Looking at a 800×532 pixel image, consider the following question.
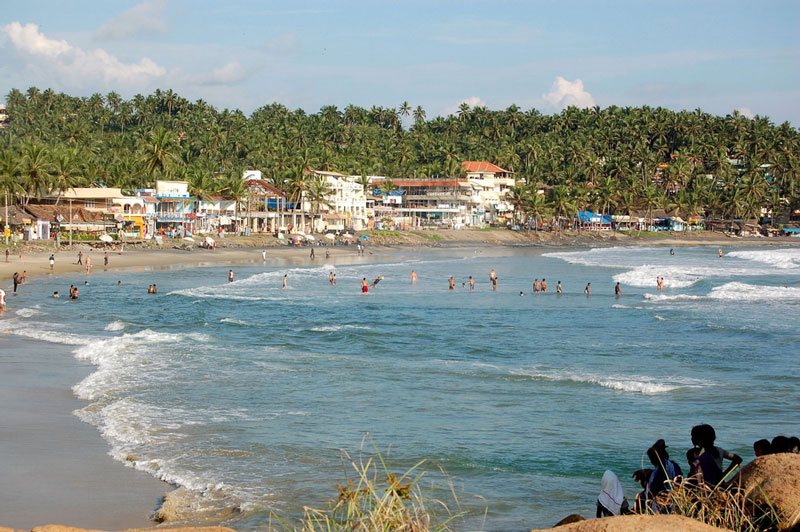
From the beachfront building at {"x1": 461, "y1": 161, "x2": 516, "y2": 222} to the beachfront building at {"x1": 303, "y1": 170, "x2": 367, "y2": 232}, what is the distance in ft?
72.9

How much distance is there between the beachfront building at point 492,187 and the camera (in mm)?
122062

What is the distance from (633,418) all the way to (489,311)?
63.9 feet

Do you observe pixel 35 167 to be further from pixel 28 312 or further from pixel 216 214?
pixel 28 312

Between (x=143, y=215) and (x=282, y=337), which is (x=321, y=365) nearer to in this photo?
(x=282, y=337)

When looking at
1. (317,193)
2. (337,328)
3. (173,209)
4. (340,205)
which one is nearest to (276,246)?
(173,209)

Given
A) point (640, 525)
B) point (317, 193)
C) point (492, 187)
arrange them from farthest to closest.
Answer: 1. point (492, 187)
2. point (317, 193)
3. point (640, 525)

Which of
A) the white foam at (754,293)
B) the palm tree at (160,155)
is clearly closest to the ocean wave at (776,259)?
the white foam at (754,293)

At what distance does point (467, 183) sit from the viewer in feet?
375

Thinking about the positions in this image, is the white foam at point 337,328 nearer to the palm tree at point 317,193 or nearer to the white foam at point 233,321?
the white foam at point 233,321

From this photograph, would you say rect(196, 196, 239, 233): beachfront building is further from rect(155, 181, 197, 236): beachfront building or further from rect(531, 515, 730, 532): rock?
rect(531, 515, 730, 532): rock

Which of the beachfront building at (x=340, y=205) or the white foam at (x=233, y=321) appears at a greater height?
the beachfront building at (x=340, y=205)

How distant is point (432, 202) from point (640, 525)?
11083 cm

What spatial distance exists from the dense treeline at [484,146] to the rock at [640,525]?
82136 mm

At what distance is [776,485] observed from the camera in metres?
6.01
